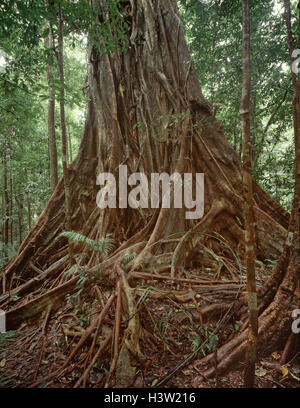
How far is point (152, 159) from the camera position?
11.6 ft

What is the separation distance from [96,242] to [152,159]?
5.54 feet

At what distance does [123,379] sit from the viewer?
1444 millimetres

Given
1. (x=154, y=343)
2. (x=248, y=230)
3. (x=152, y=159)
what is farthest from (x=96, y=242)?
(x=248, y=230)

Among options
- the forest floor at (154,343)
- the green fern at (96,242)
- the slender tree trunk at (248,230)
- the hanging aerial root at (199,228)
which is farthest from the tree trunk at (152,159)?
the slender tree trunk at (248,230)

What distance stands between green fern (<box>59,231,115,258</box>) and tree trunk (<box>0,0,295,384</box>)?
154mm

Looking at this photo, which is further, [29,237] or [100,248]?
[29,237]

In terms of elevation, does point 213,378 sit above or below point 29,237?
below

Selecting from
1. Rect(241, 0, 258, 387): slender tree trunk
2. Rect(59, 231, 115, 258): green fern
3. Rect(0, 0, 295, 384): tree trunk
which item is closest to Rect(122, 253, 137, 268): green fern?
Rect(0, 0, 295, 384): tree trunk

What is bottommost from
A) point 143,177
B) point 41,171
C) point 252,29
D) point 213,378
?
point 213,378

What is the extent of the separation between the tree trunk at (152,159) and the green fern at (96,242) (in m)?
0.15

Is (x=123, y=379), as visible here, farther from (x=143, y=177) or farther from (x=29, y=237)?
(x=29, y=237)

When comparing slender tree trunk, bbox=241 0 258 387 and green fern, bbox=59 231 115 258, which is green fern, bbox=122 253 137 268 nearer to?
green fern, bbox=59 231 115 258
